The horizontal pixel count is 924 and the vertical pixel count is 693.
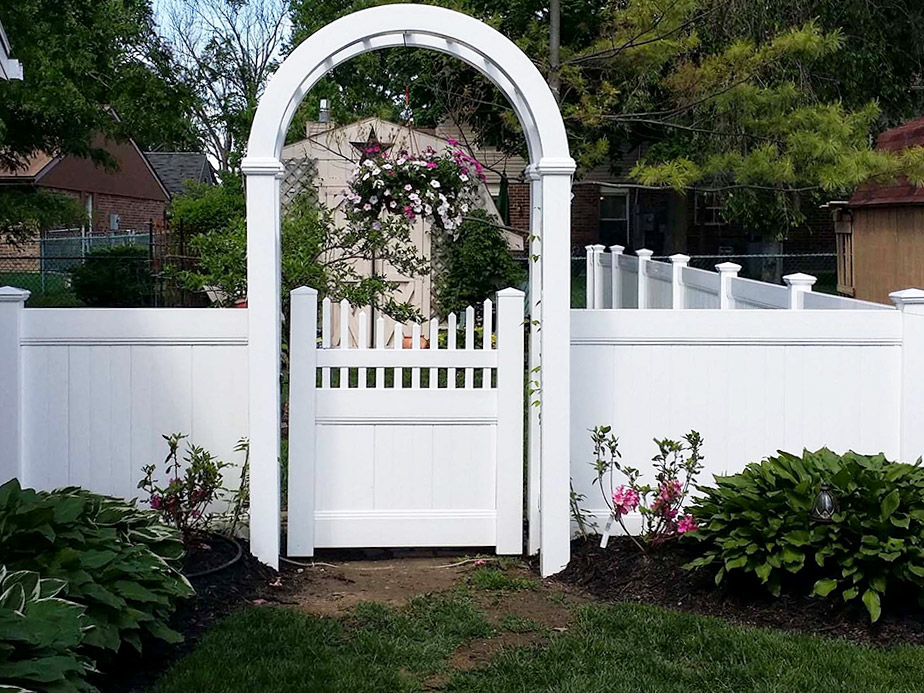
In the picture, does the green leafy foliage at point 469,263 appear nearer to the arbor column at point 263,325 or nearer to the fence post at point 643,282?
the fence post at point 643,282

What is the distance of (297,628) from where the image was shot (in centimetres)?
437

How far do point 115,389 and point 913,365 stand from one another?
392 cm

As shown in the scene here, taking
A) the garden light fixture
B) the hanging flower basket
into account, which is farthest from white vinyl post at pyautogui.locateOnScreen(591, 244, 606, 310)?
the garden light fixture

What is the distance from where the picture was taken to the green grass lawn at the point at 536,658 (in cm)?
379

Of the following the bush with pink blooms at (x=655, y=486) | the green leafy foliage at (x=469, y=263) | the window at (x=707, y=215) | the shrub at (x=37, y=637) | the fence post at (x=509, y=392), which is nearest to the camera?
the shrub at (x=37, y=637)

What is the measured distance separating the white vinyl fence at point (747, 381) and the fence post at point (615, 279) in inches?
335

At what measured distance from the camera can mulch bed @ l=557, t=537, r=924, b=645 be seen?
4.34 meters

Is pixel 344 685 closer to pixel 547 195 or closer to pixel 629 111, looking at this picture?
pixel 547 195

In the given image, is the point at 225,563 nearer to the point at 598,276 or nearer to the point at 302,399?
the point at 302,399

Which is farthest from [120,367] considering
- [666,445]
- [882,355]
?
[882,355]

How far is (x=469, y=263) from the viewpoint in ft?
43.2

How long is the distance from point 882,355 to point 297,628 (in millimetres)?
3229

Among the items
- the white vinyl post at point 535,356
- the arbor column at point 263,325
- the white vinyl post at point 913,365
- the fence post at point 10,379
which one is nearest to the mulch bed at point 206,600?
the arbor column at point 263,325

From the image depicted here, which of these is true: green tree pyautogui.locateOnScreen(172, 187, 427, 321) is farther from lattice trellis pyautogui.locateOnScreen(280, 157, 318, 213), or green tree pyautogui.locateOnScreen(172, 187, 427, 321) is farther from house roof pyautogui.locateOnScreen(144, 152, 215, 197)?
house roof pyautogui.locateOnScreen(144, 152, 215, 197)
